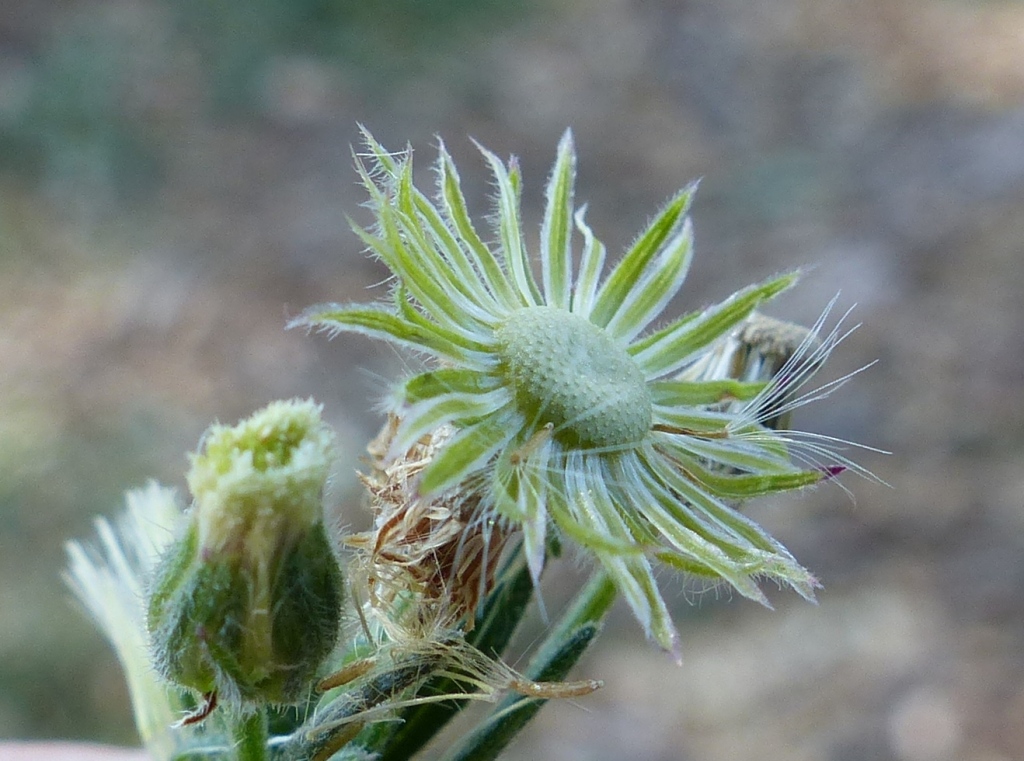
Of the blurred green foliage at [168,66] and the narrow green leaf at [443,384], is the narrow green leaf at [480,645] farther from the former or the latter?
the blurred green foliage at [168,66]

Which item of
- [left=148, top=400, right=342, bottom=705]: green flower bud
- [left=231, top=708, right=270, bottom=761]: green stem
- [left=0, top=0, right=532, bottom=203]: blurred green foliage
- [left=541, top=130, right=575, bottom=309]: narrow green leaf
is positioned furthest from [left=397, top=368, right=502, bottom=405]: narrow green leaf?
[left=0, top=0, right=532, bottom=203]: blurred green foliage

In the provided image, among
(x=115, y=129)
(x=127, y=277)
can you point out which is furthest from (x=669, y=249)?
(x=115, y=129)

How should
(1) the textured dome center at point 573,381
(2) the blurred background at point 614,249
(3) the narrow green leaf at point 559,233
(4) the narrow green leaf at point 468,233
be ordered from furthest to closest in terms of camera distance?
(2) the blurred background at point 614,249 → (3) the narrow green leaf at point 559,233 → (4) the narrow green leaf at point 468,233 → (1) the textured dome center at point 573,381

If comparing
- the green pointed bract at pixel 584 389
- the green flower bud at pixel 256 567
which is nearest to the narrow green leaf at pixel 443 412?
the green pointed bract at pixel 584 389

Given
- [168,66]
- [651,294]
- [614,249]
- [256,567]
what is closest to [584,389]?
[651,294]

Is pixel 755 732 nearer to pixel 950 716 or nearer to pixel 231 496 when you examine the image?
pixel 950 716
